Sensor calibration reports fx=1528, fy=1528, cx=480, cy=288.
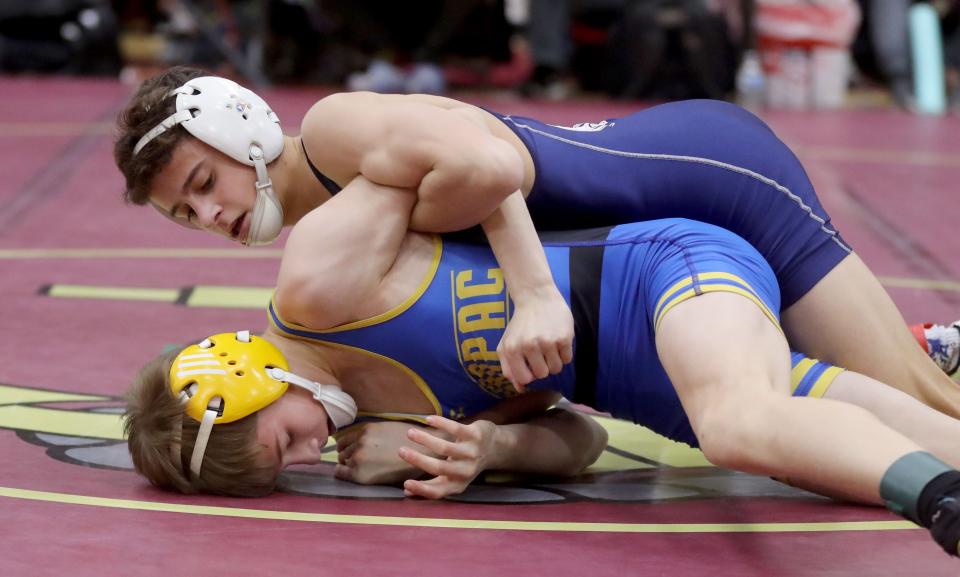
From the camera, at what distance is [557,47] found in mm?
9992

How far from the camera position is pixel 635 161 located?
3.13m

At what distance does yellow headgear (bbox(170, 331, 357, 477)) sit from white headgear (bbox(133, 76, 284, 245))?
269 millimetres

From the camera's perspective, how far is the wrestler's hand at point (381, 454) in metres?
2.94

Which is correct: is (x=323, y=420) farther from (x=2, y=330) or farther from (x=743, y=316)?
(x=2, y=330)

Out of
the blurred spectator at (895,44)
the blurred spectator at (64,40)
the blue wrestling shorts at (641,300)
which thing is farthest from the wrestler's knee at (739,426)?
the blurred spectator at (64,40)

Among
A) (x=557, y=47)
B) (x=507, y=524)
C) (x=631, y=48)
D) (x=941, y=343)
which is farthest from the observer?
(x=557, y=47)

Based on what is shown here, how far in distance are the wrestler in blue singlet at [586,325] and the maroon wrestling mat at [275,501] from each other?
0.66 ft

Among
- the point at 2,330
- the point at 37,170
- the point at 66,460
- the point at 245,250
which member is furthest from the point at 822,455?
the point at 37,170

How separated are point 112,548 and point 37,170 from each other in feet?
15.5

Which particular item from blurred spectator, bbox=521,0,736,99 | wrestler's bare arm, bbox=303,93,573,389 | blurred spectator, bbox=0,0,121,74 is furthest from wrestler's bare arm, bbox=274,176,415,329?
blurred spectator, bbox=0,0,121,74

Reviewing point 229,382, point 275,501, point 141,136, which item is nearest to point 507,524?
point 275,501

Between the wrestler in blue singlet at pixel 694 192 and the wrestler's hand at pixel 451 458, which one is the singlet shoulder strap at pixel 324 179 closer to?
the wrestler in blue singlet at pixel 694 192

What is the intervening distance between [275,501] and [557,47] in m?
7.48

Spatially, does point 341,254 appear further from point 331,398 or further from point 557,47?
point 557,47
